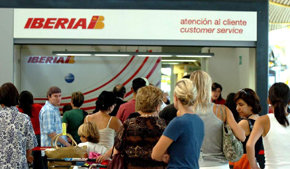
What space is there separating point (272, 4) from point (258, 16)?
124 inches

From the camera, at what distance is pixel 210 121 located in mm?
3484

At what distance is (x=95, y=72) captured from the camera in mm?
9359

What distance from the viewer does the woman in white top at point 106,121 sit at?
4906mm

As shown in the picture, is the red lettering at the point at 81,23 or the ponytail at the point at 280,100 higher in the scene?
the red lettering at the point at 81,23

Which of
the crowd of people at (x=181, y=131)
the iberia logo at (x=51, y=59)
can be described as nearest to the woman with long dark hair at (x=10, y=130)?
the crowd of people at (x=181, y=131)

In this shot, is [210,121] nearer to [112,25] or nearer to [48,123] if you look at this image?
[48,123]

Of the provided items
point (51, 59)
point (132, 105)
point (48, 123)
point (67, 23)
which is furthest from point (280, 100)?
point (51, 59)

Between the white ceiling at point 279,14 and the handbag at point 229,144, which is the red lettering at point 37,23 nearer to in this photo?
the handbag at point 229,144

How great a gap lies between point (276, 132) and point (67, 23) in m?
4.02

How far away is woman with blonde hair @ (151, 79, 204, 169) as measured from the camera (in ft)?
9.50

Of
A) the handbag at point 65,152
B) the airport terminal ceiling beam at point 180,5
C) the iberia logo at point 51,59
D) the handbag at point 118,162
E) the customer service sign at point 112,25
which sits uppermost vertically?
the airport terminal ceiling beam at point 180,5

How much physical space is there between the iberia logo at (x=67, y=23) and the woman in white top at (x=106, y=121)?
1.83m

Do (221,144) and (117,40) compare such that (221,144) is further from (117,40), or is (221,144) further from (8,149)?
(117,40)

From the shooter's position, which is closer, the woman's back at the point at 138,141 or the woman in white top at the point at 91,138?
the woman's back at the point at 138,141
